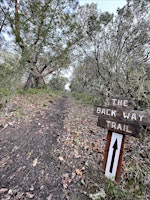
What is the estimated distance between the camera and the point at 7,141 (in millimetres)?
3535

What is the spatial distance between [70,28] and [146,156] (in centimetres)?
886

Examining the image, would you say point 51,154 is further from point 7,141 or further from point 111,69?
point 111,69

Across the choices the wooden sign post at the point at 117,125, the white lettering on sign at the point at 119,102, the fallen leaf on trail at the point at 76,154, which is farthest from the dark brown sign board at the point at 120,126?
the fallen leaf on trail at the point at 76,154

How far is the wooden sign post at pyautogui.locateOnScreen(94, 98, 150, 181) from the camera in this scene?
1996 mm

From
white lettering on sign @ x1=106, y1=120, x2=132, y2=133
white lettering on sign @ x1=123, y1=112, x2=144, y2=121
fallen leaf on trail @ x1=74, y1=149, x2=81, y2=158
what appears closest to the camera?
white lettering on sign @ x1=123, y1=112, x2=144, y2=121

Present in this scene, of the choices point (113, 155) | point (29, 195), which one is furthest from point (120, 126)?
point (29, 195)

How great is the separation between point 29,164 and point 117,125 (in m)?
1.91

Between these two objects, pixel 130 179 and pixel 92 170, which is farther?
pixel 92 170

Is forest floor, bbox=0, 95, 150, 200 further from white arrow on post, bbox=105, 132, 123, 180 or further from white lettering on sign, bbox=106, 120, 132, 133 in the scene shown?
white lettering on sign, bbox=106, 120, 132, 133

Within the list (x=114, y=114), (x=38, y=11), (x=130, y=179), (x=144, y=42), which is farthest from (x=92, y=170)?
(x=38, y=11)

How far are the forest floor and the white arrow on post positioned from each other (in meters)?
0.16

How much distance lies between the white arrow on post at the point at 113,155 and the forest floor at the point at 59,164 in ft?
0.54

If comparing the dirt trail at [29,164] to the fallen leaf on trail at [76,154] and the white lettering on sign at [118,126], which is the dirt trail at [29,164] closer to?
the fallen leaf on trail at [76,154]

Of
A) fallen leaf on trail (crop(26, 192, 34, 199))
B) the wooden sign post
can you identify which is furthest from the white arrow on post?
fallen leaf on trail (crop(26, 192, 34, 199))
